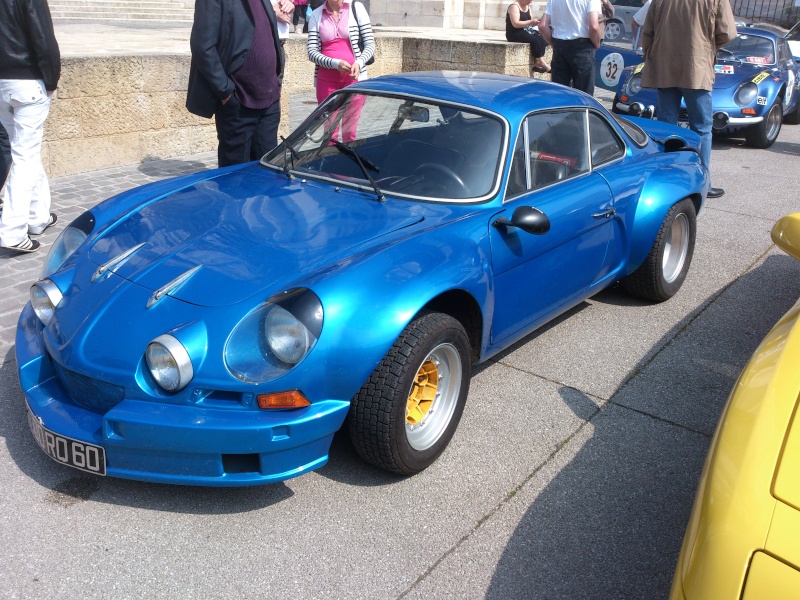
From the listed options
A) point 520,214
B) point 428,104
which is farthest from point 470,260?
point 428,104

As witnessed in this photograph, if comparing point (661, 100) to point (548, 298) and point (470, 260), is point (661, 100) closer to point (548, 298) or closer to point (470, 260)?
point (548, 298)

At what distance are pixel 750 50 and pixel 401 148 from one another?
26.9 feet

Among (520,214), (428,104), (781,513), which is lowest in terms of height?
(781,513)

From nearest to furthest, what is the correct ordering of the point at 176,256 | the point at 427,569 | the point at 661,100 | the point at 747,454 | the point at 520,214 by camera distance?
the point at 747,454, the point at 427,569, the point at 176,256, the point at 520,214, the point at 661,100

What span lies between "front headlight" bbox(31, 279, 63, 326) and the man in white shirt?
6089 mm

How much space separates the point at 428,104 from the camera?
398 centimetres

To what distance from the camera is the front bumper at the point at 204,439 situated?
2.60 meters

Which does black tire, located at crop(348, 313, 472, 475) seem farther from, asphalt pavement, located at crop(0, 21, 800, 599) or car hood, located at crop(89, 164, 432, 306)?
car hood, located at crop(89, 164, 432, 306)

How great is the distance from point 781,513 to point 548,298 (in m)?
2.12

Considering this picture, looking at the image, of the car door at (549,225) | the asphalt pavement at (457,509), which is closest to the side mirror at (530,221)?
the car door at (549,225)

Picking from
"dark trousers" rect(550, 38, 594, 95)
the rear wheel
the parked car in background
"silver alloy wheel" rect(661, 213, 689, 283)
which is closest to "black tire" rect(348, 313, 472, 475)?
"silver alloy wheel" rect(661, 213, 689, 283)

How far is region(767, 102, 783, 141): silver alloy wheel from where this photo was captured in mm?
9875

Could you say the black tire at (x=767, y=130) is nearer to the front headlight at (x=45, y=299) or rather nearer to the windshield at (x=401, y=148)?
the windshield at (x=401, y=148)

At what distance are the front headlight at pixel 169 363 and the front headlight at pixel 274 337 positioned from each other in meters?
0.14
